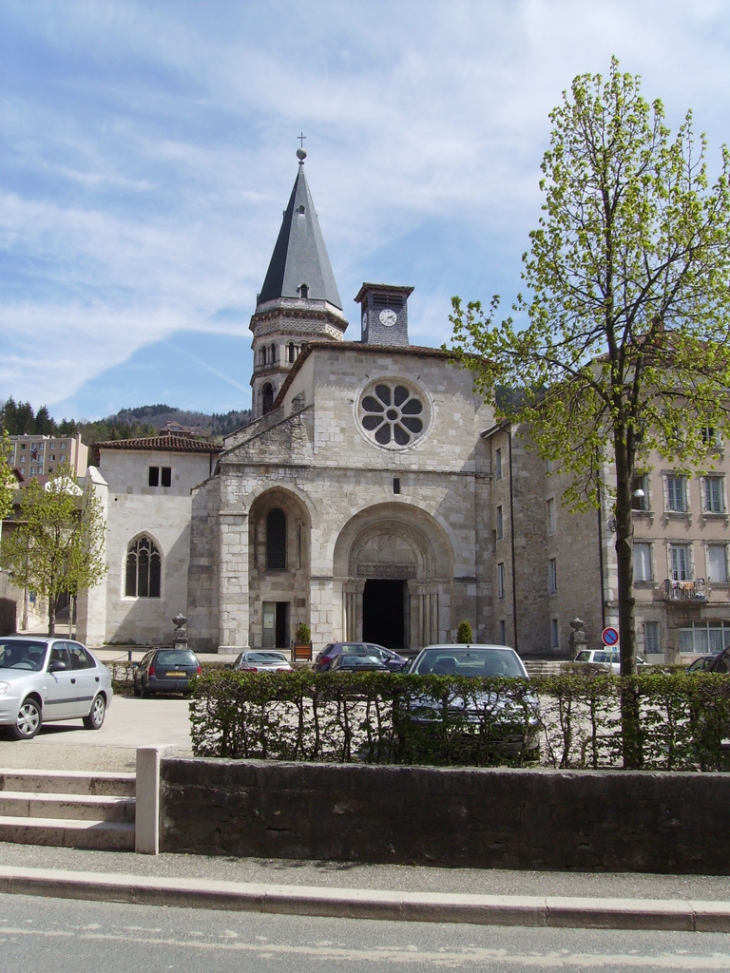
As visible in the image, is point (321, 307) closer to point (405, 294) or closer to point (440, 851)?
point (405, 294)

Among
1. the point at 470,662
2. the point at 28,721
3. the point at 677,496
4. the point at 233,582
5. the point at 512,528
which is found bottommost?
the point at 28,721

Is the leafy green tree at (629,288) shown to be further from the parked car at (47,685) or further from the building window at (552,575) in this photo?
the building window at (552,575)

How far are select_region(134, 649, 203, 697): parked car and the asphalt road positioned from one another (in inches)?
556

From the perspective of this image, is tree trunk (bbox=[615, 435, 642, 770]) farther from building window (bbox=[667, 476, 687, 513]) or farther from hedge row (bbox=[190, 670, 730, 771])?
building window (bbox=[667, 476, 687, 513])

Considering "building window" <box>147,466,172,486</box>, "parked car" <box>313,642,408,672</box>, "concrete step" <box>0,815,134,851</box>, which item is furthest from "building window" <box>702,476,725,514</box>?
"concrete step" <box>0,815,134,851</box>

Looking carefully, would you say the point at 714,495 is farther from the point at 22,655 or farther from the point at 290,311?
the point at 290,311

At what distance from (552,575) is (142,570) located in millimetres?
17213

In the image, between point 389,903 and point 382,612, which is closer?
point 389,903

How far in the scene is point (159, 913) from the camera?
21.5ft

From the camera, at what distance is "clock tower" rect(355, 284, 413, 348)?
39.2 m

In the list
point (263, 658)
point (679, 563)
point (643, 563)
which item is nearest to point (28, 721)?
point (263, 658)

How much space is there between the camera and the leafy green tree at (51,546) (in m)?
28.7

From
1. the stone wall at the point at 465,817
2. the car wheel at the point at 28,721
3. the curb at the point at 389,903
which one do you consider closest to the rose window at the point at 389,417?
the car wheel at the point at 28,721

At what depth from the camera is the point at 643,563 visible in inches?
1209
